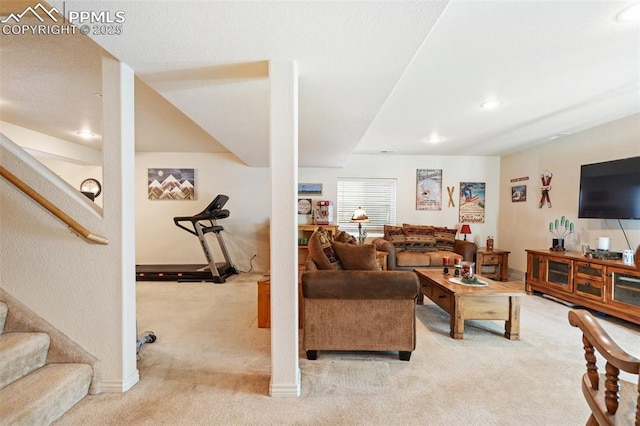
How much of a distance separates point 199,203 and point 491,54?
5.12 m

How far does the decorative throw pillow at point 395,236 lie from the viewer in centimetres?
496

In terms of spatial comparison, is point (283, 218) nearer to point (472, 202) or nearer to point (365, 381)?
point (365, 381)

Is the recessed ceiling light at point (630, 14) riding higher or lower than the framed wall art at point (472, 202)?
higher

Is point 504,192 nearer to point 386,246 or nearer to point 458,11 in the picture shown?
point 386,246

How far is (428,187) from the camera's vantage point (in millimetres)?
5609

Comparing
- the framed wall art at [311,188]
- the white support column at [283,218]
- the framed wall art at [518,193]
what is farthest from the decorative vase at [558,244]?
the white support column at [283,218]

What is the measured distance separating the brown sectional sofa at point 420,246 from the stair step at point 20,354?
4.00 meters

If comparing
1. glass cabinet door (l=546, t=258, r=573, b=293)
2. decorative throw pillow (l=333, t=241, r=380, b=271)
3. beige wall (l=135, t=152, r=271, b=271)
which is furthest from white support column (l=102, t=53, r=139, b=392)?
glass cabinet door (l=546, t=258, r=573, b=293)

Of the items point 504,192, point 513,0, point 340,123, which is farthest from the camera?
point 504,192

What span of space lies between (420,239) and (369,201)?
128cm

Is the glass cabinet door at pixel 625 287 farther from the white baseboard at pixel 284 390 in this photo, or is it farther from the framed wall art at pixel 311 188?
the framed wall art at pixel 311 188

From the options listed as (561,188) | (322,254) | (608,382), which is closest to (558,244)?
(561,188)

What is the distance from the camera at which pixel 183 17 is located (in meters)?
1.37

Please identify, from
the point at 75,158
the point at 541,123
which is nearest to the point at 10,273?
the point at 75,158
